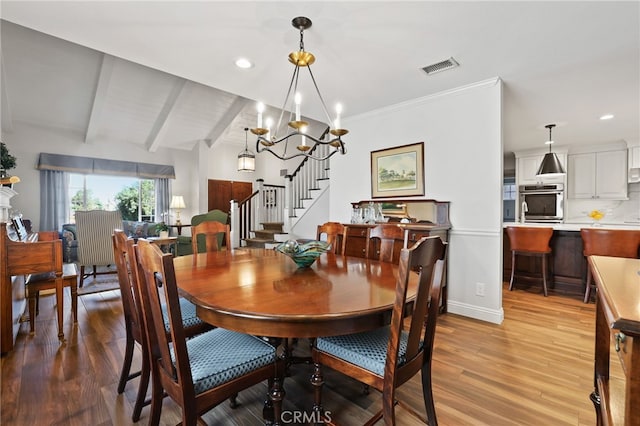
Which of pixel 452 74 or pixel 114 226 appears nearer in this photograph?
pixel 452 74

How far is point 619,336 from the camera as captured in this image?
2.62 ft

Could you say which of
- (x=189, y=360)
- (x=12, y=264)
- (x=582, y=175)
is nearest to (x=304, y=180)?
(x=12, y=264)

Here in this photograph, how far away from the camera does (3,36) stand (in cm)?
381

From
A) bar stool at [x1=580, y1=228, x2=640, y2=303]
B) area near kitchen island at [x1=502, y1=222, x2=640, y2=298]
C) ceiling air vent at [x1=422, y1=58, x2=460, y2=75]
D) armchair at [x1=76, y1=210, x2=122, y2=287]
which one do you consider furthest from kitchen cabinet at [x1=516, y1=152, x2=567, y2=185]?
armchair at [x1=76, y1=210, x2=122, y2=287]

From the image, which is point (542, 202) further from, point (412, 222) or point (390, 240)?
point (390, 240)

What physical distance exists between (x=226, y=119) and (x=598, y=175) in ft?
26.1

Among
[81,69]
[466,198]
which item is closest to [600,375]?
[466,198]

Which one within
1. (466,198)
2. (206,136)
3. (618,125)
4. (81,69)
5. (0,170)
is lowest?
(466,198)

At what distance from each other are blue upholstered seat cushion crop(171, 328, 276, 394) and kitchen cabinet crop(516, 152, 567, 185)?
Answer: 6702 mm

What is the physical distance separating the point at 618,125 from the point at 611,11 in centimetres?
370

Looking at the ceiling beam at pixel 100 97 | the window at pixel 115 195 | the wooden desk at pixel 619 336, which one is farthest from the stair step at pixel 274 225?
the wooden desk at pixel 619 336

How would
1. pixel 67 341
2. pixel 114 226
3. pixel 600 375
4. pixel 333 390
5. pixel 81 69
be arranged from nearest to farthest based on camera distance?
pixel 600 375, pixel 333 390, pixel 67 341, pixel 114 226, pixel 81 69

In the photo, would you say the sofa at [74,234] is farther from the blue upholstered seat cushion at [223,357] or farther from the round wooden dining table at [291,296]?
the blue upholstered seat cushion at [223,357]

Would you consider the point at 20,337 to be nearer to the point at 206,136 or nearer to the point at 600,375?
the point at 600,375
